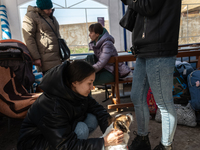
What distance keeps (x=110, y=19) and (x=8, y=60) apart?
3841 mm

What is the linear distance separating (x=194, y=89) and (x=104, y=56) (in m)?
1.28

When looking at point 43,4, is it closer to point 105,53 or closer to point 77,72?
point 105,53

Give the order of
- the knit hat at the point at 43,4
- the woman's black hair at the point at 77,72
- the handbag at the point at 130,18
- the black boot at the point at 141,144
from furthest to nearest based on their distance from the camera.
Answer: the knit hat at the point at 43,4
the black boot at the point at 141,144
the handbag at the point at 130,18
the woman's black hair at the point at 77,72

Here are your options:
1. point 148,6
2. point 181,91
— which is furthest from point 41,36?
point 181,91

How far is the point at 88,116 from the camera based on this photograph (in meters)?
1.55

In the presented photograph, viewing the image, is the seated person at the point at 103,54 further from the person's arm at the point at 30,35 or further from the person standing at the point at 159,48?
the person standing at the point at 159,48

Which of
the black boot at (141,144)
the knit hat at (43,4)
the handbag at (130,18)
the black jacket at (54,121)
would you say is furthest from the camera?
the knit hat at (43,4)

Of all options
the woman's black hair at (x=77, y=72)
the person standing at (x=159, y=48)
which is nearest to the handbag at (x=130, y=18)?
the person standing at (x=159, y=48)

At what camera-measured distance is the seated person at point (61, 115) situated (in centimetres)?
111

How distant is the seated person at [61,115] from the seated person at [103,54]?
1.17 m

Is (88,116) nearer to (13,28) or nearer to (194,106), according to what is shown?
(194,106)

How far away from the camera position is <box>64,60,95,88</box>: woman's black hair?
3.97 feet

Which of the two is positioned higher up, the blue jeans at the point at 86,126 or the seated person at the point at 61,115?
the seated person at the point at 61,115

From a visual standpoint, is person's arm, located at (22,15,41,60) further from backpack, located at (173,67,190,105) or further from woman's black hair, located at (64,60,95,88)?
backpack, located at (173,67,190,105)
